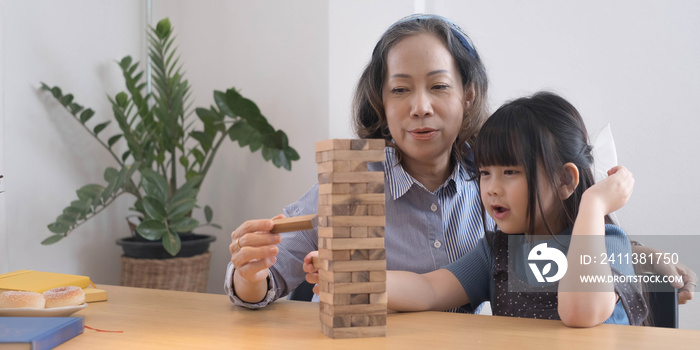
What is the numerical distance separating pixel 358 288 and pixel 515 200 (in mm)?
501

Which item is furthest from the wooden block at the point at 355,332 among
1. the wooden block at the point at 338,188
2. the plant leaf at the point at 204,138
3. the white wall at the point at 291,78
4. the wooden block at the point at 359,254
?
the plant leaf at the point at 204,138

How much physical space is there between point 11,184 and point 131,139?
0.58 m

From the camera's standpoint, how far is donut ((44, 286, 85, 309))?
114 centimetres

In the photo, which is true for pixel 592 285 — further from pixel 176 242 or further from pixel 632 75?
pixel 176 242

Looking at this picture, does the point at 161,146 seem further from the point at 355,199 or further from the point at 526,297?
the point at 355,199

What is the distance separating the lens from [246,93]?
3.35m

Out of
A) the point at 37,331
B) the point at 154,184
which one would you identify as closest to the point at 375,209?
the point at 37,331

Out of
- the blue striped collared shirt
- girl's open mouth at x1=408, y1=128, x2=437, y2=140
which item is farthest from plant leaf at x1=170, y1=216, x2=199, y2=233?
girl's open mouth at x1=408, y1=128, x2=437, y2=140

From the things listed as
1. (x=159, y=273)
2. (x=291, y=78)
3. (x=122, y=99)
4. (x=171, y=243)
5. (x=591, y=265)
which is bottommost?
(x=159, y=273)

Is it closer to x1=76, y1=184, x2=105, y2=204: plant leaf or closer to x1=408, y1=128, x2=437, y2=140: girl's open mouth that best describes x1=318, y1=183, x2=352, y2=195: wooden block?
x1=408, y1=128, x2=437, y2=140: girl's open mouth

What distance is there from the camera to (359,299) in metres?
0.99

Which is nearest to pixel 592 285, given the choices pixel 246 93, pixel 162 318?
pixel 162 318

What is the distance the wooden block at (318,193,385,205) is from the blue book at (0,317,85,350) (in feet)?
1.51

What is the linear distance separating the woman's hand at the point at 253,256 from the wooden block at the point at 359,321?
0.23m
